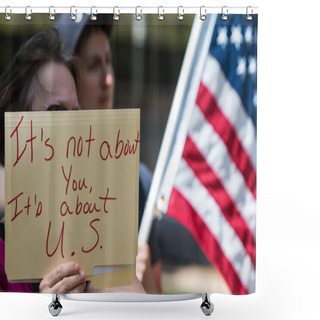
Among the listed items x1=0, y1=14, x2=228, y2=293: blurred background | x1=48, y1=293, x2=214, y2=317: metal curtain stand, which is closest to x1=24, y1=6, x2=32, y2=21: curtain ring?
x1=0, y1=14, x2=228, y2=293: blurred background

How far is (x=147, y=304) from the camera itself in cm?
283

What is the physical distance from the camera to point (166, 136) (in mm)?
2430

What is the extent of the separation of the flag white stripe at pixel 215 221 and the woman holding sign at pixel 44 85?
483 mm

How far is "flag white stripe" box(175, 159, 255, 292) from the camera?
243 cm

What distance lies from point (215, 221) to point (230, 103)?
0.45 meters

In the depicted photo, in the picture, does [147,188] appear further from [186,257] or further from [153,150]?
[186,257]

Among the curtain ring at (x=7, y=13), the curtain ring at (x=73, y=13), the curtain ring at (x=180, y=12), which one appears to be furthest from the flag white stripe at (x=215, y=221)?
the curtain ring at (x=7, y=13)

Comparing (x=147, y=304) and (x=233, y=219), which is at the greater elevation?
(x=233, y=219)

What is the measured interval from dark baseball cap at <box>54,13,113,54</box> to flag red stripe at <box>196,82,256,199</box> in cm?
42

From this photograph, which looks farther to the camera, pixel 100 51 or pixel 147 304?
pixel 147 304

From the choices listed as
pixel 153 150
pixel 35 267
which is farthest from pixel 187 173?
pixel 35 267

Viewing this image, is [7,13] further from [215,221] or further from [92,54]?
[215,221]

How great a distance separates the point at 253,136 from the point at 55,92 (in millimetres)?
757

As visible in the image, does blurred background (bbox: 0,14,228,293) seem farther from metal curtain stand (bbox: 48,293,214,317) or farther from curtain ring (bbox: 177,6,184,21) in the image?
metal curtain stand (bbox: 48,293,214,317)
